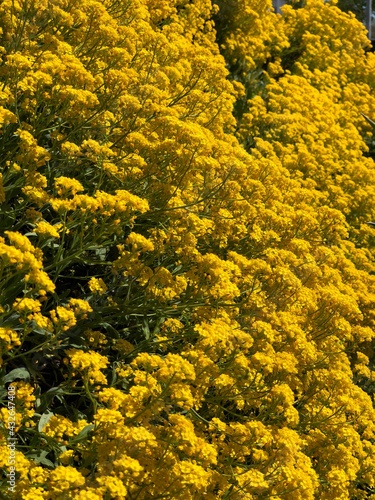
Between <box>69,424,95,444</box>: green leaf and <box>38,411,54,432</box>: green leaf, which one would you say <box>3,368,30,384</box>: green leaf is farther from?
<box>69,424,95,444</box>: green leaf

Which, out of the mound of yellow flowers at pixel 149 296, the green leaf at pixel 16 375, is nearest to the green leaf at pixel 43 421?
the mound of yellow flowers at pixel 149 296

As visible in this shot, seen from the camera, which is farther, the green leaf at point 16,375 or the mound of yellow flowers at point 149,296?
the green leaf at point 16,375

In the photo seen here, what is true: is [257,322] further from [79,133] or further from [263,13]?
[263,13]

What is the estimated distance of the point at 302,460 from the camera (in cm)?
355

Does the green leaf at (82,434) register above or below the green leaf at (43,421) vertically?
above

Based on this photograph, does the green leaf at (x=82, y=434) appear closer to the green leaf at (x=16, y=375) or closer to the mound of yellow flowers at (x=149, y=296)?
the mound of yellow flowers at (x=149, y=296)

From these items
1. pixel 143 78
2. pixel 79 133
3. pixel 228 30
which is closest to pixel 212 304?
pixel 79 133

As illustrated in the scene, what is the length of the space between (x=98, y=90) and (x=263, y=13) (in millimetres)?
5756

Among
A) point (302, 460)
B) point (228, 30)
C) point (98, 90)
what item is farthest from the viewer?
point (228, 30)

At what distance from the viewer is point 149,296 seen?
12.3 feet

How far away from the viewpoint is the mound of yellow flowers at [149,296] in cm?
286

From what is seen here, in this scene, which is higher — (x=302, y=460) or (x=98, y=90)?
(x=98, y=90)

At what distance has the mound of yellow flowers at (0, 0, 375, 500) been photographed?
2.86 meters

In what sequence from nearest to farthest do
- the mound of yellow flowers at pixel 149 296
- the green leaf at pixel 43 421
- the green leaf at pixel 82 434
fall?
1. the mound of yellow flowers at pixel 149 296
2. the green leaf at pixel 82 434
3. the green leaf at pixel 43 421
